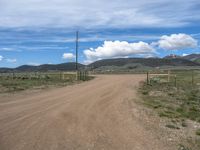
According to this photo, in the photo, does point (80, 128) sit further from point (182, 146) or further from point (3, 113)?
point (3, 113)

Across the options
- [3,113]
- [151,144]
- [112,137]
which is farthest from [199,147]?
[3,113]

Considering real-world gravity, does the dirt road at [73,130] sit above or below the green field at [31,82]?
below

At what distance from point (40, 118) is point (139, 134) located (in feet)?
12.3

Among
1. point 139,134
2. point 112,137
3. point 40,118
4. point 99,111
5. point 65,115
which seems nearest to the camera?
point 112,137

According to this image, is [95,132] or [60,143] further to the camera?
[95,132]

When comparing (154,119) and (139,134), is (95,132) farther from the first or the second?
(154,119)

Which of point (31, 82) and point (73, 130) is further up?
point (31, 82)

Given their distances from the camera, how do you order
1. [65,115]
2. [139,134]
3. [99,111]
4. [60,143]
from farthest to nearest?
[99,111] < [65,115] < [139,134] < [60,143]

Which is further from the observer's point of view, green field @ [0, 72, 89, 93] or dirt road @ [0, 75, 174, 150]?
green field @ [0, 72, 89, 93]

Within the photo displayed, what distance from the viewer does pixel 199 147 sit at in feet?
29.9

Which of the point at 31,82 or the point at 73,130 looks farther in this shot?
the point at 31,82

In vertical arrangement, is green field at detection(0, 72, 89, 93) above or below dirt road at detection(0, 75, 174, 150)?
above

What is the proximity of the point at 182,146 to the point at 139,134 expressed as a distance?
4.93 ft

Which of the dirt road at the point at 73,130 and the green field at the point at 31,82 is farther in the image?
the green field at the point at 31,82
